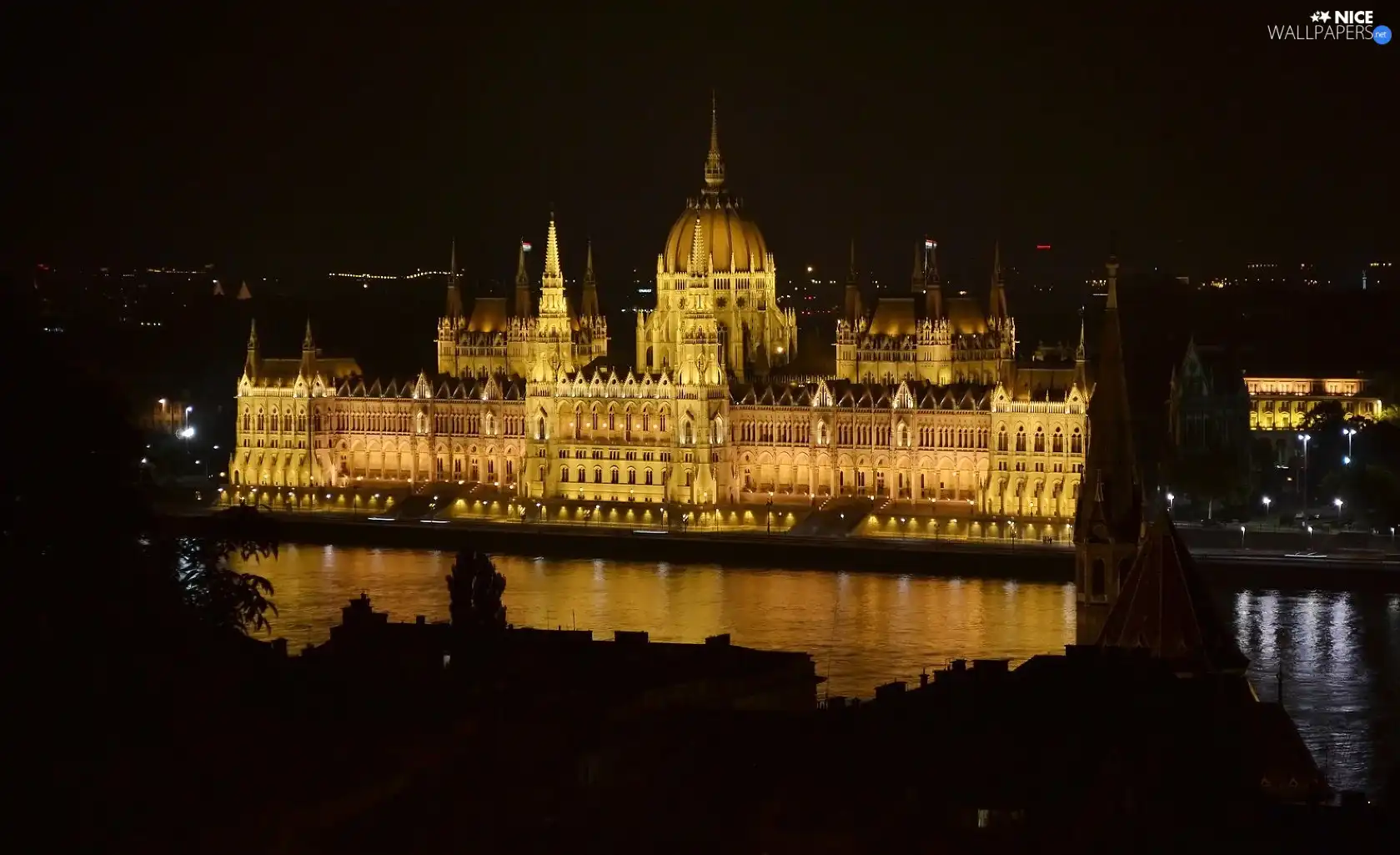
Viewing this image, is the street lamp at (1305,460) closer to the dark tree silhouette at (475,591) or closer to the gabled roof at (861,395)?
the gabled roof at (861,395)

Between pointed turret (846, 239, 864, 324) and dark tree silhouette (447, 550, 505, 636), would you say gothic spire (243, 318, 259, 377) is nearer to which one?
pointed turret (846, 239, 864, 324)

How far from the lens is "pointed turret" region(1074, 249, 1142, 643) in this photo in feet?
137

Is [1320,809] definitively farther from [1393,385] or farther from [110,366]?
[110,366]

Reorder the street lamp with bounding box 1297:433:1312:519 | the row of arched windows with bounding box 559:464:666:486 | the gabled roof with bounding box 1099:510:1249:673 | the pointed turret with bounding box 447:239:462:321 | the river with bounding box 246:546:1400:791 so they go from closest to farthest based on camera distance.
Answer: the gabled roof with bounding box 1099:510:1249:673 < the river with bounding box 246:546:1400:791 < the street lamp with bounding box 1297:433:1312:519 < the row of arched windows with bounding box 559:464:666:486 < the pointed turret with bounding box 447:239:462:321

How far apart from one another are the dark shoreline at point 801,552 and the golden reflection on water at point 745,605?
41.7 inches

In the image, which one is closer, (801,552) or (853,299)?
(801,552)

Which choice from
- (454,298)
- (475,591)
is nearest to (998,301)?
(454,298)

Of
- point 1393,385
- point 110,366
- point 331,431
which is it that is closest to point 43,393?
point 331,431

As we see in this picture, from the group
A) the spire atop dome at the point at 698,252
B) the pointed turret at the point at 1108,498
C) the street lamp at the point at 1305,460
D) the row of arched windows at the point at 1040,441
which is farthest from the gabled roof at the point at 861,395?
the pointed turret at the point at 1108,498

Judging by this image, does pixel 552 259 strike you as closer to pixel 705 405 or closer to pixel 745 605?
pixel 705 405

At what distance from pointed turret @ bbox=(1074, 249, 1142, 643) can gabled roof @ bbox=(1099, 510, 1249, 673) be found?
3.63 m

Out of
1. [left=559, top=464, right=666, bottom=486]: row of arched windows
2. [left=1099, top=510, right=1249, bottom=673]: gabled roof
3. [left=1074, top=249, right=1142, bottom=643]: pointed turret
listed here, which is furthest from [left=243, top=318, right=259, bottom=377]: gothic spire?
[left=1099, top=510, right=1249, bottom=673]: gabled roof

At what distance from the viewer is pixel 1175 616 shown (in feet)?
124

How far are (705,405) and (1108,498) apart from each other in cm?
5538
